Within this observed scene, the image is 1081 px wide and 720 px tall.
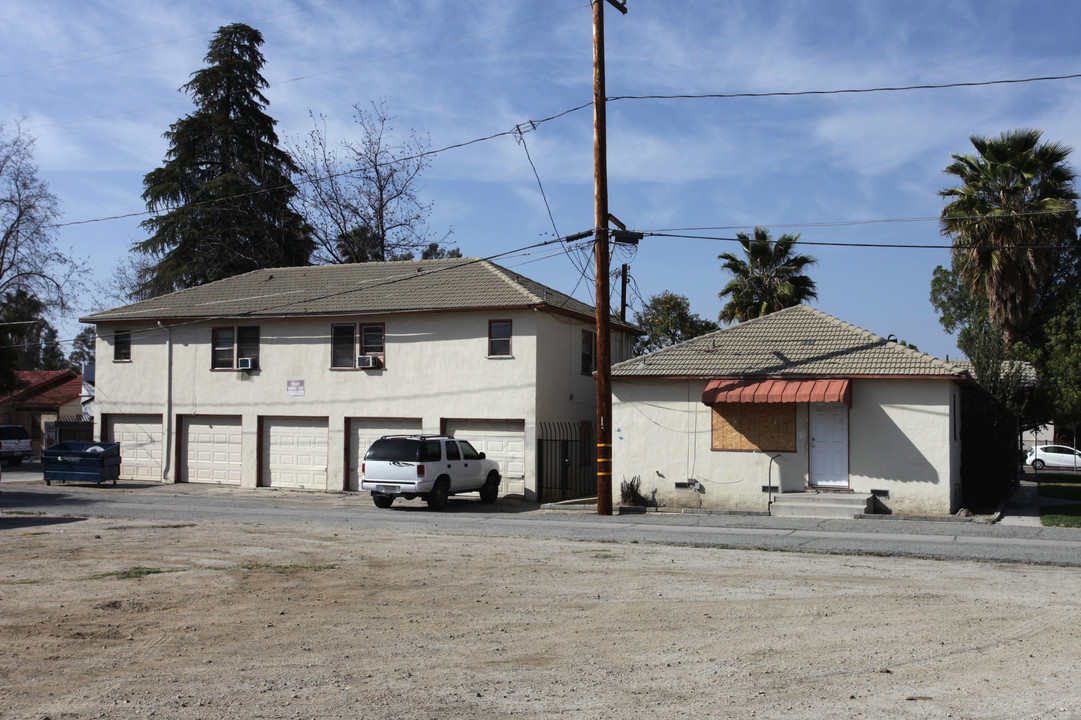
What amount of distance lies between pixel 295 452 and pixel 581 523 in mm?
12649

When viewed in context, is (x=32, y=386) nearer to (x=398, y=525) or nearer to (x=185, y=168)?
(x=185, y=168)

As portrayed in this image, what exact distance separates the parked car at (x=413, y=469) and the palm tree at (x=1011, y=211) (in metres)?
17.6

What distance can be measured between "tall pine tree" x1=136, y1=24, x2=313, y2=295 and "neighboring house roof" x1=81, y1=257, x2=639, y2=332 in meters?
12.9

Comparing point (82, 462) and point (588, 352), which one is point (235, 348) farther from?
point (588, 352)

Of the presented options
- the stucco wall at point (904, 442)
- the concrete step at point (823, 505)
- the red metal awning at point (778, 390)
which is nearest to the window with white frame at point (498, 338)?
the red metal awning at point (778, 390)

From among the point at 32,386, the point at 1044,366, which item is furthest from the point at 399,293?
the point at 32,386

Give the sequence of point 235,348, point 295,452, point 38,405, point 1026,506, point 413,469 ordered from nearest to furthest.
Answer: point 413,469
point 1026,506
point 295,452
point 235,348
point 38,405

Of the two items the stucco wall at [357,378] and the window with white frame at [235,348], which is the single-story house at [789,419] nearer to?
the stucco wall at [357,378]

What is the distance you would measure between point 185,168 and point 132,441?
65.8 feet

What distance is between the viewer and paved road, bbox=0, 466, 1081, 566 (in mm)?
14828

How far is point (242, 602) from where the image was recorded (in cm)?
963

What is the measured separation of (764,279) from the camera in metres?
34.5

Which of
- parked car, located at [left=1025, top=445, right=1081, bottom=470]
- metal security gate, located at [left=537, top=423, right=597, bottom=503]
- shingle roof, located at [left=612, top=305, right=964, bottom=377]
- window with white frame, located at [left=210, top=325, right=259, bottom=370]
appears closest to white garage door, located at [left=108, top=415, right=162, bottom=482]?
window with white frame, located at [left=210, top=325, right=259, bottom=370]

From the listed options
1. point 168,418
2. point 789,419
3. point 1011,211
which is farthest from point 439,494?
point 1011,211
